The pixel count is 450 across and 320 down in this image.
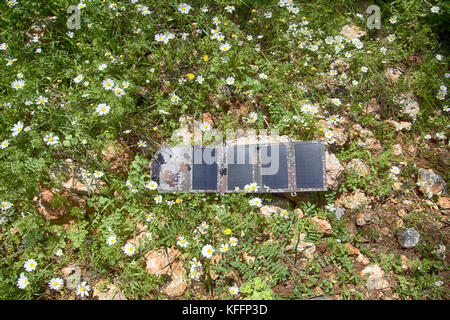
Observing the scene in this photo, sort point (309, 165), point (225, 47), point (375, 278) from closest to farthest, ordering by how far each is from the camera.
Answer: point (375, 278) → point (309, 165) → point (225, 47)

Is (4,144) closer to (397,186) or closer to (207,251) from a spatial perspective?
(207,251)

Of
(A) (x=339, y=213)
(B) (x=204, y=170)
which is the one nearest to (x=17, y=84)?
(B) (x=204, y=170)

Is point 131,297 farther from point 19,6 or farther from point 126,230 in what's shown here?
point 19,6

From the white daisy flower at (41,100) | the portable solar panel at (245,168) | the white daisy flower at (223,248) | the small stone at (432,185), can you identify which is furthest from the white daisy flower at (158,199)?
the small stone at (432,185)

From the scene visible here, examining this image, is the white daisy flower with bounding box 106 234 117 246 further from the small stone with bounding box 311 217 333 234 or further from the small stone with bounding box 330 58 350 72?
the small stone with bounding box 330 58 350 72

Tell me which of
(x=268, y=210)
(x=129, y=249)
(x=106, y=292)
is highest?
(x=268, y=210)

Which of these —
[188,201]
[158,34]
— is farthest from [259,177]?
[158,34]

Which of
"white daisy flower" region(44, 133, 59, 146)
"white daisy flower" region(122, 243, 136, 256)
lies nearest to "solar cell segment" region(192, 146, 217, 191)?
"white daisy flower" region(122, 243, 136, 256)

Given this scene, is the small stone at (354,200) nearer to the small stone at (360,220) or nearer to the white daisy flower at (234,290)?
the small stone at (360,220)

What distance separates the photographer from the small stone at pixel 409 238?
11.7 ft

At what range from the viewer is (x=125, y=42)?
440cm

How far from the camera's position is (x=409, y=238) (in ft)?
11.7

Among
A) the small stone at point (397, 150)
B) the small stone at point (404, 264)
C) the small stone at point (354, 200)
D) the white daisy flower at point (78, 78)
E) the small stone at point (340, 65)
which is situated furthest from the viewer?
the small stone at point (340, 65)

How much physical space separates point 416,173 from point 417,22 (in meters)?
2.76
